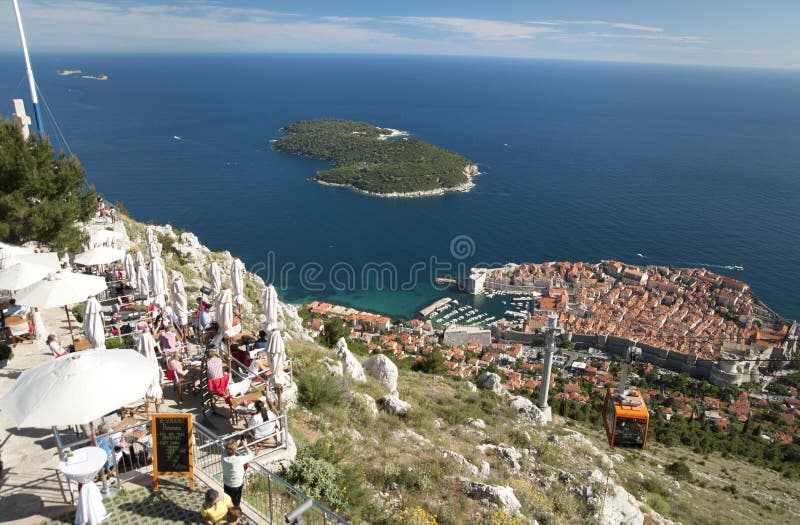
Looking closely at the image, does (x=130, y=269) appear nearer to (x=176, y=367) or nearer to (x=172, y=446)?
(x=176, y=367)

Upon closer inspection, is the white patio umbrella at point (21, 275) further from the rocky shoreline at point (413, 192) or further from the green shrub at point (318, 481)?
the rocky shoreline at point (413, 192)

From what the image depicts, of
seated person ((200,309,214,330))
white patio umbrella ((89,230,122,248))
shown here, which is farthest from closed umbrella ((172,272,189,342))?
white patio umbrella ((89,230,122,248))

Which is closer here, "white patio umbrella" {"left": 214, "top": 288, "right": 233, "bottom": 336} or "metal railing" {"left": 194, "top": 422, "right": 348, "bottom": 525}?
"metal railing" {"left": 194, "top": 422, "right": 348, "bottom": 525}

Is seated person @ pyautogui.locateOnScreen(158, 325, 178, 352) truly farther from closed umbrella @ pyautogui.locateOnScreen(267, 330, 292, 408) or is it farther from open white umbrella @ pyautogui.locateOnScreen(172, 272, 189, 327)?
closed umbrella @ pyautogui.locateOnScreen(267, 330, 292, 408)

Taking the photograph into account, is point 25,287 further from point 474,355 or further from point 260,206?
point 260,206

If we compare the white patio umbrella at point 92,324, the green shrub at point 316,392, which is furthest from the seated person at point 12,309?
the green shrub at point 316,392

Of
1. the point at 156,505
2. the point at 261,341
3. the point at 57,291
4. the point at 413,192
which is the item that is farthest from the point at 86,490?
the point at 413,192
